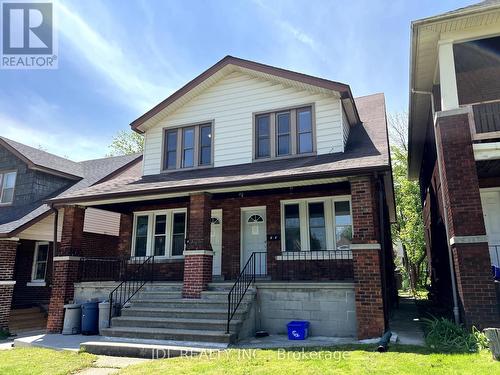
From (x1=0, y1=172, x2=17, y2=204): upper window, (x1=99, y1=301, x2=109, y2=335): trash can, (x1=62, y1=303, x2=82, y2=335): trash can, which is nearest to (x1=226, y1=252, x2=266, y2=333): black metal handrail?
(x1=99, y1=301, x2=109, y2=335): trash can

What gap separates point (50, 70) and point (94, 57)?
1442 millimetres

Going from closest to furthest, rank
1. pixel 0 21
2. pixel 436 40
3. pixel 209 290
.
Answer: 1. pixel 436 40
2. pixel 209 290
3. pixel 0 21

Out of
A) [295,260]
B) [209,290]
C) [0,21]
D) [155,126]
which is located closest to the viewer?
[209,290]

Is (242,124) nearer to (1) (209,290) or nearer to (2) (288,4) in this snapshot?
(2) (288,4)

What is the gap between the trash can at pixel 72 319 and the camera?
983 cm

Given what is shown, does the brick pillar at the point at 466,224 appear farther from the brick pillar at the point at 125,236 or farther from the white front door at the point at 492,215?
the brick pillar at the point at 125,236

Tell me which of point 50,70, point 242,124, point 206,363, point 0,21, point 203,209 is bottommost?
point 206,363

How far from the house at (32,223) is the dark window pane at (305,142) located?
6237 mm

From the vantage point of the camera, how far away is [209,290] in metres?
9.23

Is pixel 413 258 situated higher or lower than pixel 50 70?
lower

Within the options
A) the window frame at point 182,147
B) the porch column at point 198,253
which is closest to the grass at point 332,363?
the porch column at point 198,253

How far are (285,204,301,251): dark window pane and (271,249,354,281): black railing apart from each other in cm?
24

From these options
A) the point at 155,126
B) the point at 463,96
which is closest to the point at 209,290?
the point at 155,126

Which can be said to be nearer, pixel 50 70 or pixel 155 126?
pixel 50 70
